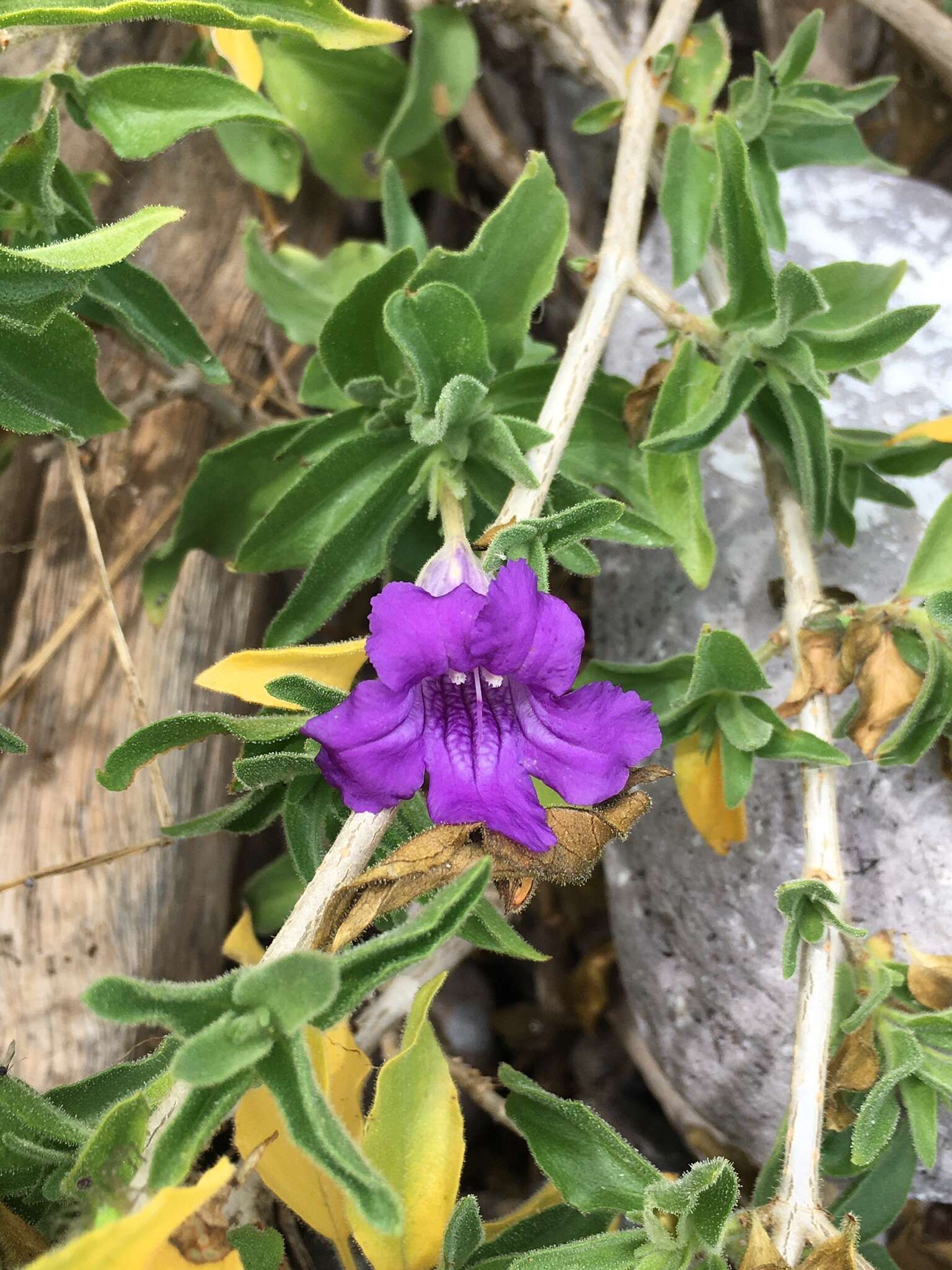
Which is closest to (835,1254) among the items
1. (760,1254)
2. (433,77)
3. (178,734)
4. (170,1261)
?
(760,1254)

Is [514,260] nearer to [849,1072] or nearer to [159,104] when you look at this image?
[159,104]

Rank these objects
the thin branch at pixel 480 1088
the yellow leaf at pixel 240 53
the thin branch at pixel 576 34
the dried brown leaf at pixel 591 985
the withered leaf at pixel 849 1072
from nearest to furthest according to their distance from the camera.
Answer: the withered leaf at pixel 849 1072, the yellow leaf at pixel 240 53, the thin branch at pixel 480 1088, the thin branch at pixel 576 34, the dried brown leaf at pixel 591 985

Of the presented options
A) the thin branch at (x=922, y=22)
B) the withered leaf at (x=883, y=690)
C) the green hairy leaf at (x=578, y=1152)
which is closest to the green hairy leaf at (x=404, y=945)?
the green hairy leaf at (x=578, y=1152)

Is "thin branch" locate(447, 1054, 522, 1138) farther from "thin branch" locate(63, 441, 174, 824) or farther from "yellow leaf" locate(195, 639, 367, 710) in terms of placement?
"yellow leaf" locate(195, 639, 367, 710)

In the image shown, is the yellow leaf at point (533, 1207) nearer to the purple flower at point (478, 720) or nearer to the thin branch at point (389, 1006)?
the thin branch at point (389, 1006)

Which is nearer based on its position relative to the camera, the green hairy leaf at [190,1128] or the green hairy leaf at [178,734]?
the green hairy leaf at [190,1128]

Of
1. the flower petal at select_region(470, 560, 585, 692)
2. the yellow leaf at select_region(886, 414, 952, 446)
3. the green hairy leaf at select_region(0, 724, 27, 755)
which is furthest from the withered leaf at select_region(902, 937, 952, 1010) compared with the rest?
the green hairy leaf at select_region(0, 724, 27, 755)
